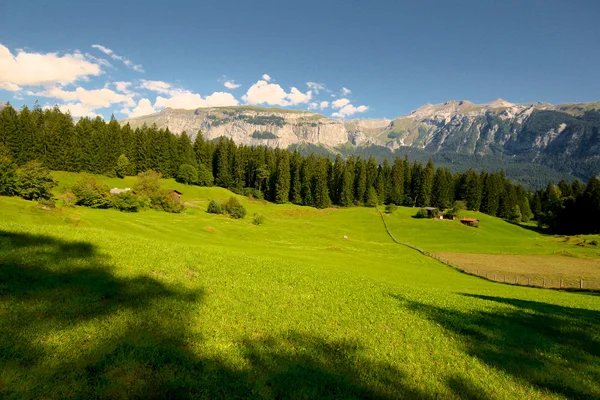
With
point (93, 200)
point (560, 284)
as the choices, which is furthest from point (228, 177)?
point (560, 284)

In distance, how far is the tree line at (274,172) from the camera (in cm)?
10650

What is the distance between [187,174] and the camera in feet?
402

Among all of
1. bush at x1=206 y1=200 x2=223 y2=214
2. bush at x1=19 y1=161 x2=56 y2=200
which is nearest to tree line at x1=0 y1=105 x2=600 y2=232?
bush at x1=206 y1=200 x2=223 y2=214

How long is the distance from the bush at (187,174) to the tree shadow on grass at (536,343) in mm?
116425

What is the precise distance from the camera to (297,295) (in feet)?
53.4

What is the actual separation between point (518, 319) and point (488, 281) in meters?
33.4

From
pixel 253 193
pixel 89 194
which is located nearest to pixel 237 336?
pixel 89 194

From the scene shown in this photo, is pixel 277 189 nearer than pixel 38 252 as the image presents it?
No

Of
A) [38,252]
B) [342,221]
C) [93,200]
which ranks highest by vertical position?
[38,252]

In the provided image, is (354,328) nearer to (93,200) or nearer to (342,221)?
(93,200)

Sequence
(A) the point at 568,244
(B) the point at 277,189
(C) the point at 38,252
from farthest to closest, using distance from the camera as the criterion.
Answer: (B) the point at 277,189
(A) the point at 568,244
(C) the point at 38,252

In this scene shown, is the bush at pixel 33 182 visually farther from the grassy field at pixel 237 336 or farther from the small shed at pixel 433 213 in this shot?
the small shed at pixel 433 213

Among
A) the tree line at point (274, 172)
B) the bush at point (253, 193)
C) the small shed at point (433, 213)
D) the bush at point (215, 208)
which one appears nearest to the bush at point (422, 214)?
the small shed at point (433, 213)

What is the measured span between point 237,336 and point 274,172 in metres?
126
